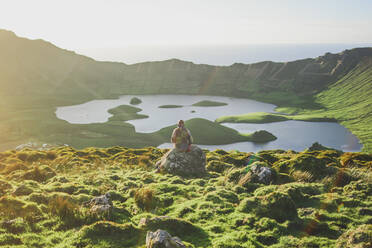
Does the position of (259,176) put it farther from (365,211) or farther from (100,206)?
(100,206)

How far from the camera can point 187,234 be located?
13.2 meters

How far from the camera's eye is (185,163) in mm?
28281

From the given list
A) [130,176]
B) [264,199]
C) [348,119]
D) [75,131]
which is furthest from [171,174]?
[348,119]

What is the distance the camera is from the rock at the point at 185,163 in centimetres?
2792

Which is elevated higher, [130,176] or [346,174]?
[346,174]

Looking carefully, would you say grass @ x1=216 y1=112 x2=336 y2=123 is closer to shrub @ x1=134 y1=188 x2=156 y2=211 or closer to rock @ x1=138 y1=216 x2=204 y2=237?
shrub @ x1=134 y1=188 x2=156 y2=211

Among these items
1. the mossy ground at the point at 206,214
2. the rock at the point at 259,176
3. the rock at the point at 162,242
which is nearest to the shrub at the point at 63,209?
the mossy ground at the point at 206,214

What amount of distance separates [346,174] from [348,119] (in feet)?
627

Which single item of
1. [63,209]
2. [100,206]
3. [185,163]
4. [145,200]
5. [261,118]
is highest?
[100,206]

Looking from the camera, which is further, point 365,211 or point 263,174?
point 263,174

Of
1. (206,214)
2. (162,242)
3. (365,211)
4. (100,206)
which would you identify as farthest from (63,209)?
(365,211)

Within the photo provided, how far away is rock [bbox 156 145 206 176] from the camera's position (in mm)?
27922

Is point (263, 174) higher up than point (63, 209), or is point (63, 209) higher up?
point (263, 174)

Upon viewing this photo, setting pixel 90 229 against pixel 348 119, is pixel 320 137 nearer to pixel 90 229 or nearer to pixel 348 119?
pixel 348 119
